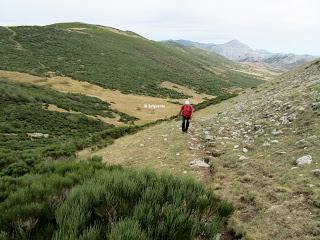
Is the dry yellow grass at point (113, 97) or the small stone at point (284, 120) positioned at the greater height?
the small stone at point (284, 120)

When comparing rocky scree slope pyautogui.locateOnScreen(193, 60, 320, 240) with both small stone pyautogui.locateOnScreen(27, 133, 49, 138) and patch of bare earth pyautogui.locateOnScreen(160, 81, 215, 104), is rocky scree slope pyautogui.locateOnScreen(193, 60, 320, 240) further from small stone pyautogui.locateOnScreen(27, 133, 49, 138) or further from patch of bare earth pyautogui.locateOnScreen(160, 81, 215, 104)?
patch of bare earth pyautogui.locateOnScreen(160, 81, 215, 104)

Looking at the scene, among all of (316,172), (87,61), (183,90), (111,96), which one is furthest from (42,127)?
(87,61)

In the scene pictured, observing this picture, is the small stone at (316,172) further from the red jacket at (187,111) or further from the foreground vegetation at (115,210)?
the red jacket at (187,111)

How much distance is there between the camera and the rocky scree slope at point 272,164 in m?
8.13

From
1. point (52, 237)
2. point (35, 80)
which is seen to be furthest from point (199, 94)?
point (52, 237)

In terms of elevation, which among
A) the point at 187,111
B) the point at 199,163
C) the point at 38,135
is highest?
the point at 187,111

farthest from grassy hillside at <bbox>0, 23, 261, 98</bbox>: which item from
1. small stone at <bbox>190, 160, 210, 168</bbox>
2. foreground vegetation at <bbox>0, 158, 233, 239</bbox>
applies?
foreground vegetation at <bbox>0, 158, 233, 239</bbox>

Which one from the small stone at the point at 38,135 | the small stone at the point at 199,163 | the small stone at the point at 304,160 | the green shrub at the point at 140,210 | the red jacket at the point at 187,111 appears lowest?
the small stone at the point at 38,135

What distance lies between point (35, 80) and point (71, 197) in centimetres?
6611

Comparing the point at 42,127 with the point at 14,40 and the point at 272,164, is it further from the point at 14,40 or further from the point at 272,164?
the point at 14,40

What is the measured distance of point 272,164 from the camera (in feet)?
39.2

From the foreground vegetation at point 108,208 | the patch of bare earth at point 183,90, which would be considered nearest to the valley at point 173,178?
the foreground vegetation at point 108,208

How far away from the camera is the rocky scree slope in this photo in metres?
8.13

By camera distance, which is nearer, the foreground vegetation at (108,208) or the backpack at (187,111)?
the foreground vegetation at (108,208)
